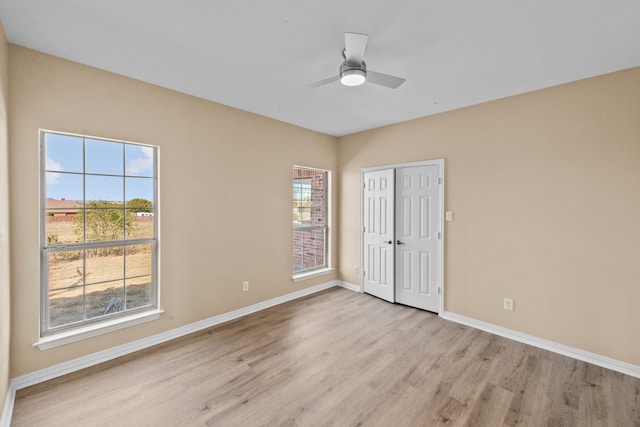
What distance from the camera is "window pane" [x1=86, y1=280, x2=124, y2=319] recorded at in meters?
2.56

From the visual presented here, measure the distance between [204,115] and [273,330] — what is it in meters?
2.67

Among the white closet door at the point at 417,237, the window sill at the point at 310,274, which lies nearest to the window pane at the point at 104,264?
Result: the window sill at the point at 310,274

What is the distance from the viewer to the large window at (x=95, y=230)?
236cm

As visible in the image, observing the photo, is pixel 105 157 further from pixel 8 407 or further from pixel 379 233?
pixel 379 233

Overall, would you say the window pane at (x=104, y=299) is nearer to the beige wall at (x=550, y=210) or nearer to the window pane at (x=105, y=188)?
the window pane at (x=105, y=188)

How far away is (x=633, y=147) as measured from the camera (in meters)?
2.42

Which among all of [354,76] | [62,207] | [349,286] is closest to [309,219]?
[349,286]

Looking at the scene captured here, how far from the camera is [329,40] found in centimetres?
205

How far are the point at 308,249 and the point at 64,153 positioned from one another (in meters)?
3.33

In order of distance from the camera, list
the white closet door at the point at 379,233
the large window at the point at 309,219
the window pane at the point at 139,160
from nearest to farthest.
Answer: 1. the window pane at the point at 139,160
2. the white closet door at the point at 379,233
3. the large window at the point at 309,219

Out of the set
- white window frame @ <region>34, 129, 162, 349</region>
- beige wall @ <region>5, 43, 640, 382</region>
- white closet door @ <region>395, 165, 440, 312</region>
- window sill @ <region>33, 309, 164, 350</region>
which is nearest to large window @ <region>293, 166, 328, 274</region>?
beige wall @ <region>5, 43, 640, 382</region>

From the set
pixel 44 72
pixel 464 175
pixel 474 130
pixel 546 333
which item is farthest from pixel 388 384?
pixel 44 72

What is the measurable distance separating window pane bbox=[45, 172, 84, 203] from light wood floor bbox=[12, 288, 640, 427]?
1523 millimetres

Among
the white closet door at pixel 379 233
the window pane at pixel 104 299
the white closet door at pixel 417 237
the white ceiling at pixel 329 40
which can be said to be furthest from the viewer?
the white closet door at pixel 379 233
